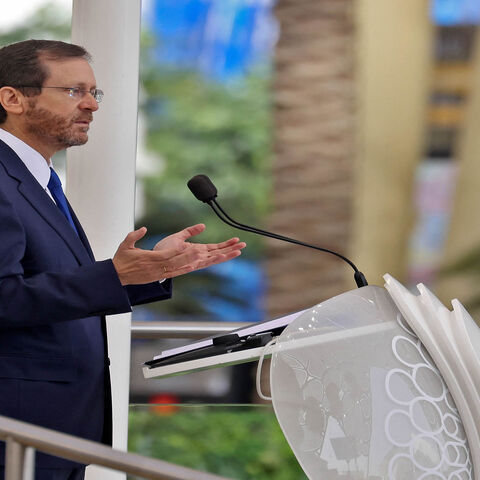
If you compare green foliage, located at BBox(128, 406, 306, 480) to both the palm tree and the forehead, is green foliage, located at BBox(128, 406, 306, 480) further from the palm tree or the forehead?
the forehead

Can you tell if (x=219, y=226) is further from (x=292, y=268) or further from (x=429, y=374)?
(x=429, y=374)

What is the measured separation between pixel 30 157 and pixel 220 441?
3087 millimetres

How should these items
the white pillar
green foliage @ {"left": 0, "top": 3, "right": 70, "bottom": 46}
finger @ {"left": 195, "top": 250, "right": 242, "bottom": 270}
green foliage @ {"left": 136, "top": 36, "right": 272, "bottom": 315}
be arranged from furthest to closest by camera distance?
green foliage @ {"left": 0, "top": 3, "right": 70, "bottom": 46} < green foliage @ {"left": 136, "top": 36, "right": 272, "bottom": 315} < the white pillar < finger @ {"left": 195, "top": 250, "right": 242, "bottom": 270}

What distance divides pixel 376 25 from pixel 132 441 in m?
2.05

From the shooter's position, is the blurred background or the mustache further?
the blurred background

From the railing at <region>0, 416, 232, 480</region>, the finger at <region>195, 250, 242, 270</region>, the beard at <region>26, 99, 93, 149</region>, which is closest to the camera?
the railing at <region>0, 416, 232, 480</region>

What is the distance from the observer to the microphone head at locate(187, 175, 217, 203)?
5.93 ft

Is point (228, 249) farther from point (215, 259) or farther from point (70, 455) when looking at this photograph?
point (70, 455)

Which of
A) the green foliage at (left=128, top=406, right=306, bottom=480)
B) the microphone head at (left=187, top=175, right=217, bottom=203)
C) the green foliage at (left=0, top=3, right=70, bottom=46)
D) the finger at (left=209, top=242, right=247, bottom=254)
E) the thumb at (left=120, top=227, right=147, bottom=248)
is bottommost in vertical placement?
the green foliage at (left=128, top=406, right=306, bottom=480)

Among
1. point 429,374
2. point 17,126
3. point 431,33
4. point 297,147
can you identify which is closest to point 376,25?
point 431,33

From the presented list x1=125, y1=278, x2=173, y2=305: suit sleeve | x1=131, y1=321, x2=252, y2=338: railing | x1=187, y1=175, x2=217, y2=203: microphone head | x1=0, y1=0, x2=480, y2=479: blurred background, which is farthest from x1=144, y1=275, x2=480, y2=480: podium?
x1=0, y1=0, x2=480, y2=479: blurred background

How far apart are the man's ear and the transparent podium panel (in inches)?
25.5

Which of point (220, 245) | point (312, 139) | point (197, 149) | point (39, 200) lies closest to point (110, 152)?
point (39, 200)

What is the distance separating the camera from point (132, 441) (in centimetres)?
479
